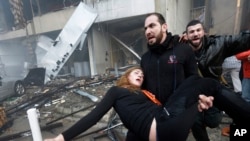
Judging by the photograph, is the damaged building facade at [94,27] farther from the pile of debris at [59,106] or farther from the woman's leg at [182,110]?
the woman's leg at [182,110]

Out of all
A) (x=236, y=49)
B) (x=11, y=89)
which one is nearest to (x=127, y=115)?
(x=236, y=49)

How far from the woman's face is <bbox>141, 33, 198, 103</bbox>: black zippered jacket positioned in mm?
168

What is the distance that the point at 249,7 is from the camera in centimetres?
794

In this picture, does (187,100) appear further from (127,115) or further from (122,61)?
(122,61)

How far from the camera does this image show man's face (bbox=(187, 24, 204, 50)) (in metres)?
2.68

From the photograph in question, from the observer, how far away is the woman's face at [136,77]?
97.6 inches

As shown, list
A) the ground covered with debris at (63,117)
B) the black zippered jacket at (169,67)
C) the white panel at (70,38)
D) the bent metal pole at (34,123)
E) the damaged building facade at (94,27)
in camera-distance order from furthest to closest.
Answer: the white panel at (70,38), the damaged building facade at (94,27), the ground covered with debris at (63,117), the black zippered jacket at (169,67), the bent metal pole at (34,123)

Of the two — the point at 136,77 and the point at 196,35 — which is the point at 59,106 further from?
the point at 196,35

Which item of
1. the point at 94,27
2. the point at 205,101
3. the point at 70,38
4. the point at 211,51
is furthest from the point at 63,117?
the point at 94,27

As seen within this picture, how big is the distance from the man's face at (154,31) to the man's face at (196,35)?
0.58 meters

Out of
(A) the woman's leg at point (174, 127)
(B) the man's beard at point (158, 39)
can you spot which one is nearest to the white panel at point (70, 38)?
(B) the man's beard at point (158, 39)

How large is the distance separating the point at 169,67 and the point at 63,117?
5019mm

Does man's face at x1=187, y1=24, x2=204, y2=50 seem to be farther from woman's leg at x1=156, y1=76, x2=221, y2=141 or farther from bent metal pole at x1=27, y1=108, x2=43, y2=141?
bent metal pole at x1=27, y1=108, x2=43, y2=141

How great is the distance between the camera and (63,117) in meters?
6.27
